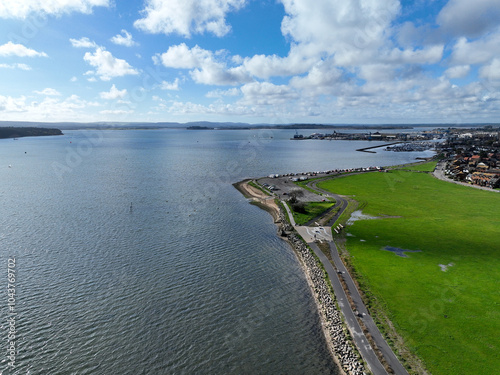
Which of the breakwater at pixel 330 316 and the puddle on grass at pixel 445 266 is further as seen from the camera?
the puddle on grass at pixel 445 266

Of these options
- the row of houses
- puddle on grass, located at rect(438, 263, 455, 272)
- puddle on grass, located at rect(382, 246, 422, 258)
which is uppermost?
puddle on grass, located at rect(438, 263, 455, 272)

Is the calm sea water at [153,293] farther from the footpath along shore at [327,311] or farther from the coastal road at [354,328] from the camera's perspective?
the coastal road at [354,328]

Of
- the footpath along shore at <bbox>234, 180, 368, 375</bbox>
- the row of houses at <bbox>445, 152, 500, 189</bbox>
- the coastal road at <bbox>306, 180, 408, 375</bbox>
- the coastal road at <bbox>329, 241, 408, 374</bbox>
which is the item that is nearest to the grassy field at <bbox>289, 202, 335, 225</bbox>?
the footpath along shore at <bbox>234, 180, 368, 375</bbox>

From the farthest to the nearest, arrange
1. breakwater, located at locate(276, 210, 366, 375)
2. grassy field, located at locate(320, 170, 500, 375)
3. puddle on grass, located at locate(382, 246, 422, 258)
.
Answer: puddle on grass, located at locate(382, 246, 422, 258), grassy field, located at locate(320, 170, 500, 375), breakwater, located at locate(276, 210, 366, 375)

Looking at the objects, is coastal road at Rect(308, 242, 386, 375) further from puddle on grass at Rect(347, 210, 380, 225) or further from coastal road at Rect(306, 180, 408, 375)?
puddle on grass at Rect(347, 210, 380, 225)

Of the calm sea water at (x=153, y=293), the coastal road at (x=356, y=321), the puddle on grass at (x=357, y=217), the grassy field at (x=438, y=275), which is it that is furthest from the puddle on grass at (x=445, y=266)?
the puddle on grass at (x=357, y=217)

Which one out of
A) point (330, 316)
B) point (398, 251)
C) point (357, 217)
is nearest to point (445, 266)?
point (398, 251)

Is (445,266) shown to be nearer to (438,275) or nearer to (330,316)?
(438,275)

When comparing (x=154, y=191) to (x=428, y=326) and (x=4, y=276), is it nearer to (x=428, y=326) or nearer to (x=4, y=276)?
(x=4, y=276)
